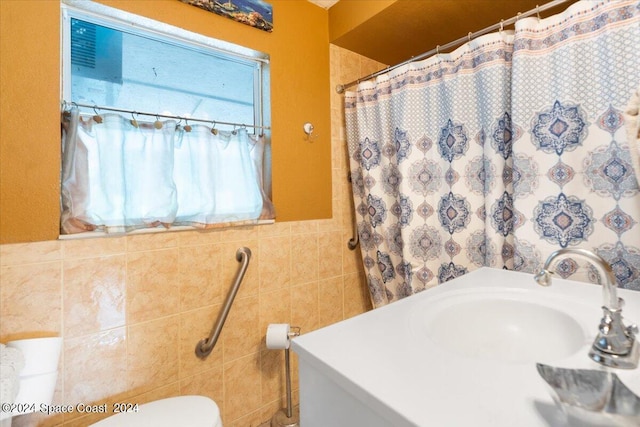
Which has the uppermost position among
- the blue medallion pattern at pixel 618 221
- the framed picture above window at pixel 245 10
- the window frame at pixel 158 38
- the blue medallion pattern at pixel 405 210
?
the framed picture above window at pixel 245 10

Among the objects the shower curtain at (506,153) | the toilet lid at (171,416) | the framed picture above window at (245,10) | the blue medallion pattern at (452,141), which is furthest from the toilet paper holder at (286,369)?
the framed picture above window at (245,10)

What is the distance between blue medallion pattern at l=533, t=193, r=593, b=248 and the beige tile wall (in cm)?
95

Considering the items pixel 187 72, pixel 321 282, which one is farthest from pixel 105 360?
pixel 187 72

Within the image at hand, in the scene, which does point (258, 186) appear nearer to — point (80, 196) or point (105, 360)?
point (80, 196)

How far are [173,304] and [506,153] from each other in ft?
4.74

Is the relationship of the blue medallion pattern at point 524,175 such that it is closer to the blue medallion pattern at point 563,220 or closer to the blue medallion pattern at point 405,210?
the blue medallion pattern at point 563,220

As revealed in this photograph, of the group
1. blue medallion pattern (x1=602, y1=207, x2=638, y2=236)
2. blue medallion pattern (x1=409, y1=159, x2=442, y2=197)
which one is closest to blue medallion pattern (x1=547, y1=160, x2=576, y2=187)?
blue medallion pattern (x1=602, y1=207, x2=638, y2=236)

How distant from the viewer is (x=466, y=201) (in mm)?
1226

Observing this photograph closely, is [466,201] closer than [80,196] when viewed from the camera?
No

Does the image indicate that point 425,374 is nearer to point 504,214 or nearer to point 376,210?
point 504,214

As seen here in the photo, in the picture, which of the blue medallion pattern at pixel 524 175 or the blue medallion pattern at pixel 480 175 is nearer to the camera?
the blue medallion pattern at pixel 524 175

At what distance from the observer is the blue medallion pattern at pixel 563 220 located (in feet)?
3.09

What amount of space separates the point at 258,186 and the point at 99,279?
Result: 0.68 metres

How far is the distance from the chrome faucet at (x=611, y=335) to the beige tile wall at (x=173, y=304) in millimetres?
1092
